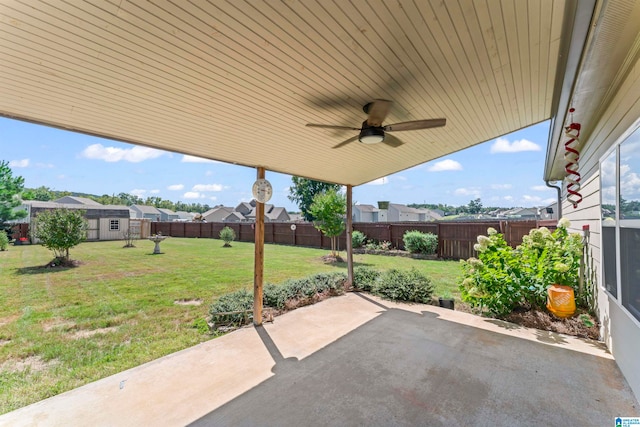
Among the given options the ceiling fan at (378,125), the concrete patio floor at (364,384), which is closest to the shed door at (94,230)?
the concrete patio floor at (364,384)

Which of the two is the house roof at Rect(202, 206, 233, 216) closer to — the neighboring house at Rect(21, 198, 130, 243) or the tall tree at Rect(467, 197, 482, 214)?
the neighboring house at Rect(21, 198, 130, 243)

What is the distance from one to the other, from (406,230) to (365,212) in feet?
78.0

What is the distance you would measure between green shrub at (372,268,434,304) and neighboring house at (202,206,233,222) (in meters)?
35.4

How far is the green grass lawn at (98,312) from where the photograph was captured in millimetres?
2805

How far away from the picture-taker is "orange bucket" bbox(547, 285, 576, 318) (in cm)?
350

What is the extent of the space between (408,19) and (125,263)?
426 inches

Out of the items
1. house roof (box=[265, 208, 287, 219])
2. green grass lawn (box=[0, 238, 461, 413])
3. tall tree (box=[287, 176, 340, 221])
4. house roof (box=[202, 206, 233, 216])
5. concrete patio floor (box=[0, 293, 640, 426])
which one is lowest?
green grass lawn (box=[0, 238, 461, 413])

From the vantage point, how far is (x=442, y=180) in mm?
69375

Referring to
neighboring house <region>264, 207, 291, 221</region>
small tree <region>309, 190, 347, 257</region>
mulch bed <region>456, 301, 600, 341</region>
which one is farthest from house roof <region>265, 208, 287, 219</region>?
mulch bed <region>456, 301, 600, 341</region>

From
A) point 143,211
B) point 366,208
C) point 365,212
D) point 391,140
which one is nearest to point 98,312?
point 391,140

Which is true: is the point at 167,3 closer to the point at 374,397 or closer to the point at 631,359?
the point at 374,397

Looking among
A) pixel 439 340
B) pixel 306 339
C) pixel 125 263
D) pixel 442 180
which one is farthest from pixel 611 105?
pixel 442 180

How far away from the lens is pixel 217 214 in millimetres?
39250

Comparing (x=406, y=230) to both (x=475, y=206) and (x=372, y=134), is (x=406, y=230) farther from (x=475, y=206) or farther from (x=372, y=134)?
(x=475, y=206)
